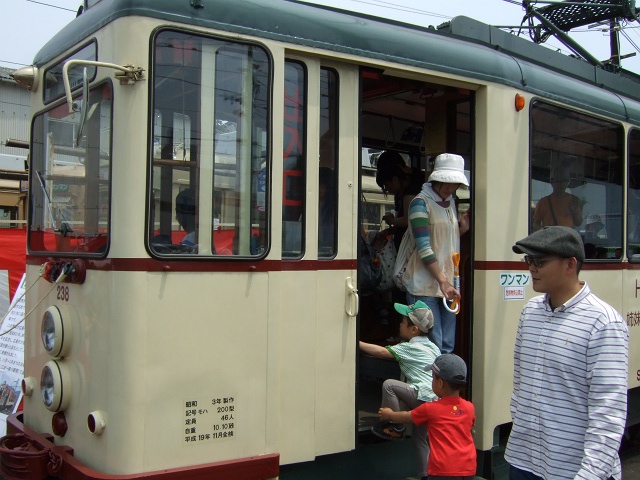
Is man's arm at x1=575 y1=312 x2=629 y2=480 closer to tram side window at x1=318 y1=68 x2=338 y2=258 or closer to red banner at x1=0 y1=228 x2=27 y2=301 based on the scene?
tram side window at x1=318 y1=68 x2=338 y2=258

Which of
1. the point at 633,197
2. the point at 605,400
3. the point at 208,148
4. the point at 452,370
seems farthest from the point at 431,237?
the point at 633,197

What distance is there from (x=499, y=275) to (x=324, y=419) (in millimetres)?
1446

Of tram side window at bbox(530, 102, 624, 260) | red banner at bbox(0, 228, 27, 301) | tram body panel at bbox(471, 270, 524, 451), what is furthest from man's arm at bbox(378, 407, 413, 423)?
red banner at bbox(0, 228, 27, 301)

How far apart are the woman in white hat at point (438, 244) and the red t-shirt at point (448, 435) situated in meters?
0.65

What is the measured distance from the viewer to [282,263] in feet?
11.3

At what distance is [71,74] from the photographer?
11.9 ft

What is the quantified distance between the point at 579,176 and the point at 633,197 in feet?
2.75

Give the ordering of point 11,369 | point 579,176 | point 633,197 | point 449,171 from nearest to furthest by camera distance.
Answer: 1. point 449,171
2. point 579,176
3. point 633,197
4. point 11,369

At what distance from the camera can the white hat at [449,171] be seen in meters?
4.19

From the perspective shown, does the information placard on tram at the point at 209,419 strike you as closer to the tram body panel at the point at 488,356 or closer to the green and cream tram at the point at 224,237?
the green and cream tram at the point at 224,237

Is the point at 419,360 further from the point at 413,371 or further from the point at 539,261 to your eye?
the point at 539,261

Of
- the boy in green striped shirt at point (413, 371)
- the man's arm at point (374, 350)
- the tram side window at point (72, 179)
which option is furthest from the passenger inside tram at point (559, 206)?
the tram side window at point (72, 179)

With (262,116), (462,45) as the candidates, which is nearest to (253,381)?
(262,116)

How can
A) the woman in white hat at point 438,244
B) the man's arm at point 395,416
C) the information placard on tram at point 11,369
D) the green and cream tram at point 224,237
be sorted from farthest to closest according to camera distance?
the information placard on tram at point 11,369 → the woman in white hat at point 438,244 → the man's arm at point 395,416 → the green and cream tram at point 224,237
